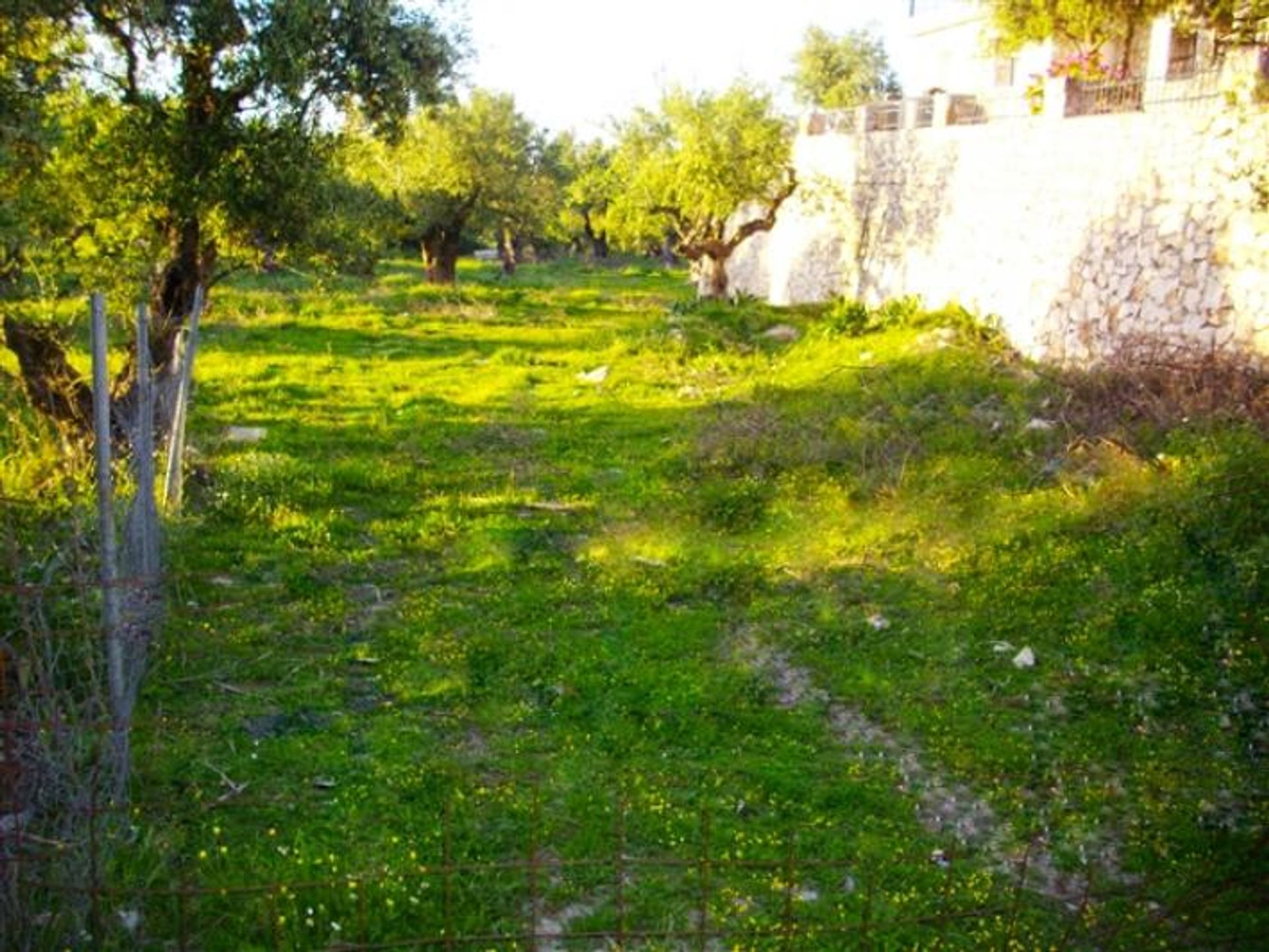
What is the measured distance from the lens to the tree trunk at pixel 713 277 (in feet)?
87.8

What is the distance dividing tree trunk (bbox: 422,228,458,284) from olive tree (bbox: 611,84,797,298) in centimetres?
889

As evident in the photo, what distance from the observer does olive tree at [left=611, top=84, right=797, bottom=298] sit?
79.6ft

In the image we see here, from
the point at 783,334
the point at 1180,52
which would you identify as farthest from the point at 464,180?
the point at 1180,52

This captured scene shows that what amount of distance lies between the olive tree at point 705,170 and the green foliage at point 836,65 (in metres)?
26.9

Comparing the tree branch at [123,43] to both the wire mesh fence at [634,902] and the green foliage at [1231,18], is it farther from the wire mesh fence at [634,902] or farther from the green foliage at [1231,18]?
the green foliage at [1231,18]

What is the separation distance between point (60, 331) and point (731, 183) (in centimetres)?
1665

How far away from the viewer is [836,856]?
568 centimetres

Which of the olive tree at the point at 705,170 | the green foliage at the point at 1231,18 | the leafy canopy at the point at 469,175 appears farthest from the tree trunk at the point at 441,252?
the green foliage at the point at 1231,18

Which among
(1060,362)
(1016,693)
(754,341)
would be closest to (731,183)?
(754,341)

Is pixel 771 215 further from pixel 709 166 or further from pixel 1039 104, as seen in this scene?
pixel 1039 104

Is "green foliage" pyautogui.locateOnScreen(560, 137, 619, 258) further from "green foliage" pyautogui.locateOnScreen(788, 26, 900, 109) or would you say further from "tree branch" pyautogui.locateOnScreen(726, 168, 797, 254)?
"green foliage" pyautogui.locateOnScreen(788, 26, 900, 109)

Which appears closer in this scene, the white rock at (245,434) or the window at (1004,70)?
the white rock at (245,434)

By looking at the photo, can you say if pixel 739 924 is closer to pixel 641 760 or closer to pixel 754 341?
pixel 641 760

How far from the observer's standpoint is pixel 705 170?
78.8ft
